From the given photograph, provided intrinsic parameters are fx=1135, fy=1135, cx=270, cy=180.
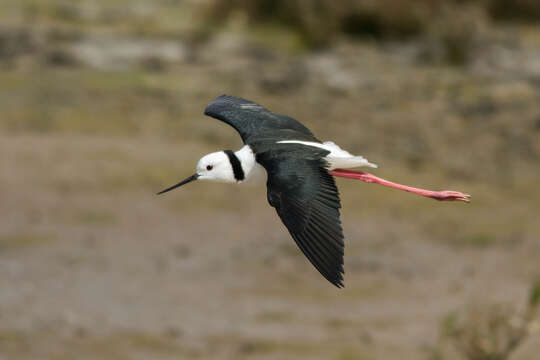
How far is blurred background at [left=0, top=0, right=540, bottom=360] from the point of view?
8.39 metres

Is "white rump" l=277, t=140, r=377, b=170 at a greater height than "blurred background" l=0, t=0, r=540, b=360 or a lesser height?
greater

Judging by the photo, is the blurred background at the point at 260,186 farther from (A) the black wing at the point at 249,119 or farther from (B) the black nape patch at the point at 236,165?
(B) the black nape patch at the point at 236,165

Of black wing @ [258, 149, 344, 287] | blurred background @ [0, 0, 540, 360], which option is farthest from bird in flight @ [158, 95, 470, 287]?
blurred background @ [0, 0, 540, 360]

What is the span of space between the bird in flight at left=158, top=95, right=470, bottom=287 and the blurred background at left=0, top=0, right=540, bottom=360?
2190mm

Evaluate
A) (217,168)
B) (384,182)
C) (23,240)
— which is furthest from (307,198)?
(23,240)

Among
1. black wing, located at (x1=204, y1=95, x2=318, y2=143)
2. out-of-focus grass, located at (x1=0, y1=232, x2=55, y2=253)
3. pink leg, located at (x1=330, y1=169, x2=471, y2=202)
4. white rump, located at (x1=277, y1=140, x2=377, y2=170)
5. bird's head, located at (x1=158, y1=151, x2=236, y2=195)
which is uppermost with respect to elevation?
white rump, located at (x1=277, y1=140, x2=377, y2=170)

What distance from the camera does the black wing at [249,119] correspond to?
18.8ft

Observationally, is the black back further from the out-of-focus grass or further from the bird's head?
the out-of-focus grass

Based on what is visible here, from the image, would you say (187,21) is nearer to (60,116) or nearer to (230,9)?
(230,9)

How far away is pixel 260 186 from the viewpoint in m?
10.4

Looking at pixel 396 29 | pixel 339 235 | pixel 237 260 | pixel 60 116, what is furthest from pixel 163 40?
pixel 339 235

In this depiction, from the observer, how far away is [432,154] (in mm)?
10992

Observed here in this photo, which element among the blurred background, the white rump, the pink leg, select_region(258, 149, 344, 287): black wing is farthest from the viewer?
the blurred background

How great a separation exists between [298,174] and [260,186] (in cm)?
547
